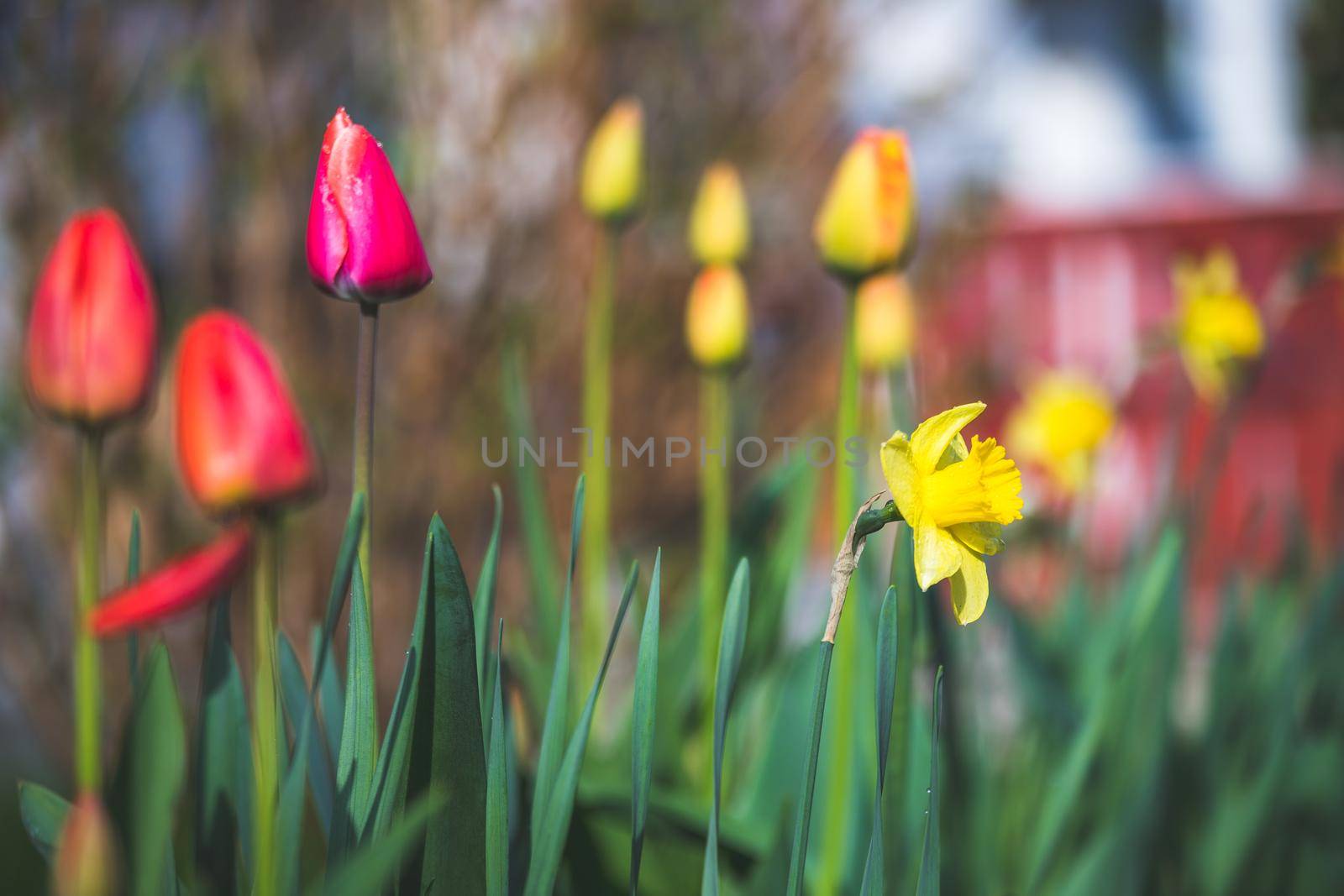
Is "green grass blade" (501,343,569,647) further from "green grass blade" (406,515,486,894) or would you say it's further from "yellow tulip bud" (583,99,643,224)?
"green grass blade" (406,515,486,894)

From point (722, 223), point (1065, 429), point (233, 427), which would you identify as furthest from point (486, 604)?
point (1065, 429)

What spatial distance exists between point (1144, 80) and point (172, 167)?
638 centimetres

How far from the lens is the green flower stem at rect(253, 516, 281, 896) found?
0.43 m

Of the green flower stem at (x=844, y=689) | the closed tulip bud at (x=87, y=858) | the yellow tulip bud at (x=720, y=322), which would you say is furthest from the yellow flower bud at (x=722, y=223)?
the closed tulip bud at (x=87, y=858)

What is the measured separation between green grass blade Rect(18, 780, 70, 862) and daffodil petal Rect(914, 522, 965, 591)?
398 mm

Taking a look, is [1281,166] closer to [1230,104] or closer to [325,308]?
[1230,104]

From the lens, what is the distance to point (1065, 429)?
1.26m

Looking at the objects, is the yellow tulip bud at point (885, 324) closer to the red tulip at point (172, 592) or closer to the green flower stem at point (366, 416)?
the green flower stem at point (366, 416)

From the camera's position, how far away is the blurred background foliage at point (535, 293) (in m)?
1.10

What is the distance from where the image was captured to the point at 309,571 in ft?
5.60

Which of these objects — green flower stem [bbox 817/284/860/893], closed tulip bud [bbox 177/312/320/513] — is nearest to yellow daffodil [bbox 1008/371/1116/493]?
green flower stem [bbox 817/284/860/893]

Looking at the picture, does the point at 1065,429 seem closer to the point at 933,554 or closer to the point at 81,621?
the point at 933,554

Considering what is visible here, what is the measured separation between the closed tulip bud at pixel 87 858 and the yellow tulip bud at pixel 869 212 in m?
0.51

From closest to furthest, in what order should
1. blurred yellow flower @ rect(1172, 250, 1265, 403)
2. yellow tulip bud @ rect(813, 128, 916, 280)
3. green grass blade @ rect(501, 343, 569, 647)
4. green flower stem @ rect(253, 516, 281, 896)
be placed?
green flower stem @ rect(253, 516, 281, 896), yellow tulip bud @ rect(813, 128, 916, 280), green grass blade @ rect(501, 343, 569, 647), blurred yellow flower @ rect(1172, 250, 1265, 403)
